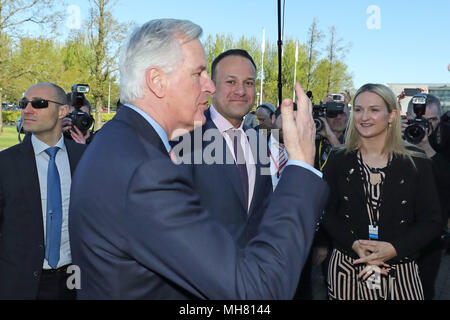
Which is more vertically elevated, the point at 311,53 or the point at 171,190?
the point at 311,53

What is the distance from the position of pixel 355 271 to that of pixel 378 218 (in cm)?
40

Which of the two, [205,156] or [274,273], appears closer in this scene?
[274,273]

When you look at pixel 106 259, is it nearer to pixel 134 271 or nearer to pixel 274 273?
pixel 134 271

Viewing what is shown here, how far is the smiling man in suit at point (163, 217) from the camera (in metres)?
1.05

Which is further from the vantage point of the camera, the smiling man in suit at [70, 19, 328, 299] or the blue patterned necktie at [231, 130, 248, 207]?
the blue patterned necktie at [231, 130, 248, 207]

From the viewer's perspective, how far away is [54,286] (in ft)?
9.09

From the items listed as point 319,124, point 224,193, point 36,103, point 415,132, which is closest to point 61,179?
point 36,103

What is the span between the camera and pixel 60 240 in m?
2.83

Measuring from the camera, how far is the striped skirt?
2648 millimetres

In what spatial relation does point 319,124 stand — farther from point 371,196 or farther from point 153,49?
point 153,49

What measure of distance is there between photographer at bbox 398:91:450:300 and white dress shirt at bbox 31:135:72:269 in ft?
8.51

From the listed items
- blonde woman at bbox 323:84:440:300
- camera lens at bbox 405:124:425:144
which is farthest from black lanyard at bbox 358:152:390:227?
camera lens at bbox 405:124:425:144

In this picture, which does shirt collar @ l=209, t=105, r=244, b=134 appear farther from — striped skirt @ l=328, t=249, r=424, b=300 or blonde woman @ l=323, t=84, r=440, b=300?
striped skirt @ l=328, t=249, r=424, b=300
